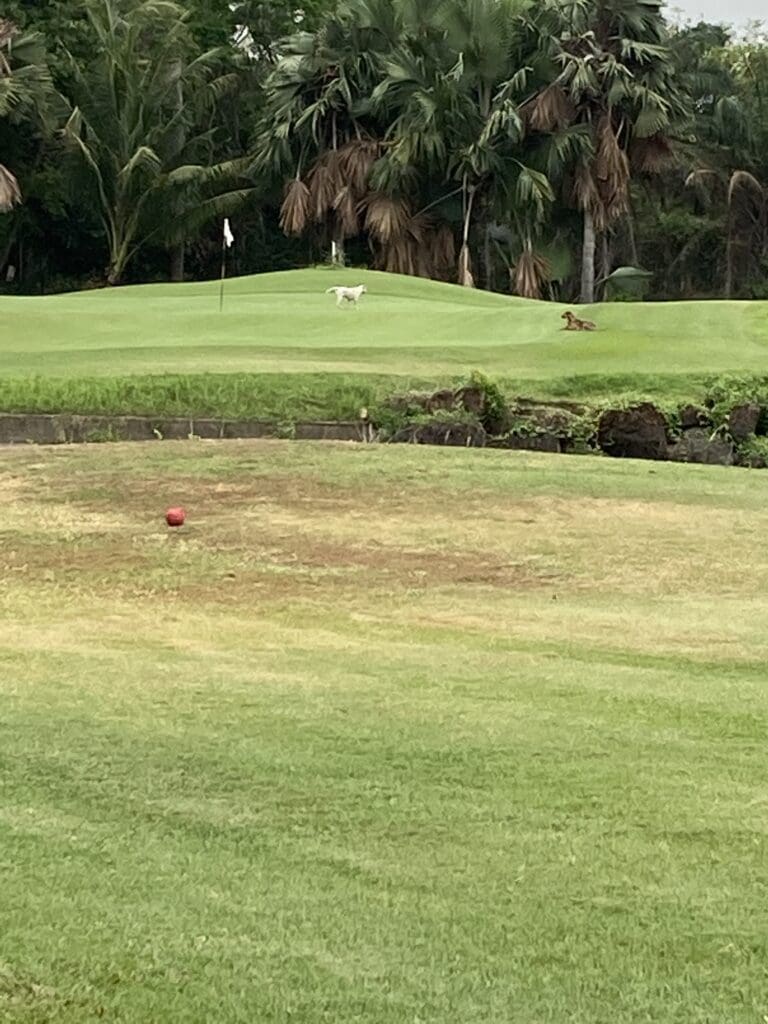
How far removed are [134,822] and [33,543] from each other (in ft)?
18.4

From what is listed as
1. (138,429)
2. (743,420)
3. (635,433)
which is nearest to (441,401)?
(635,433)

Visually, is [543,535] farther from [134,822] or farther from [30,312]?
[30,312]

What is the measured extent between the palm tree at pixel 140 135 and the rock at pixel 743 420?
23.0m

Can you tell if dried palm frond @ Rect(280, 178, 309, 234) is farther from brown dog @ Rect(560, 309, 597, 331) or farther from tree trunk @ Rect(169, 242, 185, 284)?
brown dog @ Rect(560, 309, 597, 331)

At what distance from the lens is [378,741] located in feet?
16.4

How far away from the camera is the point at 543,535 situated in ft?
33.7

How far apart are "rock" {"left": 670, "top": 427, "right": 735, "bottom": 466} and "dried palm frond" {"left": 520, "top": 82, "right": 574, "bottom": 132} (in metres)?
20.7

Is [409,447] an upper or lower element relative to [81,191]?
lower

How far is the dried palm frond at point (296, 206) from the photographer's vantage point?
35.2m

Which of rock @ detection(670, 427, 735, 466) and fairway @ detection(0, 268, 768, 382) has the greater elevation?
fairway @ detection(0, 268, 768, 382)

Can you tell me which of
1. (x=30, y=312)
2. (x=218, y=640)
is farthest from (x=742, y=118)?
(x=218, y=640)

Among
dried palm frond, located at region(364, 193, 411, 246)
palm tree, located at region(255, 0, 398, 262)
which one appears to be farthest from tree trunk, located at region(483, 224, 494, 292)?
palm tree, located at region(255, 0, 398, 262)

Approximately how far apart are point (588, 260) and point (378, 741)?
102 ft

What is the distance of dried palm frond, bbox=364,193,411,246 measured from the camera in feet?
113
